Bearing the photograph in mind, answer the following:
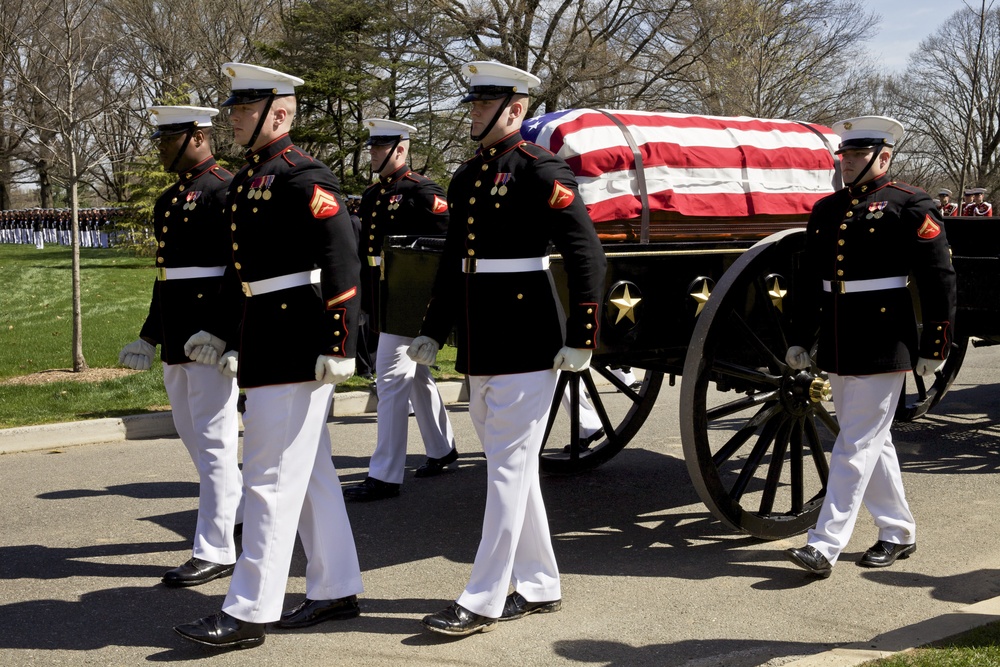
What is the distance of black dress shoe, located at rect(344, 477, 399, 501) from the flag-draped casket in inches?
76.8

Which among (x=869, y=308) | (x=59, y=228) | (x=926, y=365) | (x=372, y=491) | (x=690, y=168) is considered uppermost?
(x=59, y=228)

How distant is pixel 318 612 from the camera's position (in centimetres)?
393

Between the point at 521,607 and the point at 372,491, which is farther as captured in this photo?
the point at 372,491

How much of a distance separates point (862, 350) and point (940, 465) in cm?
240

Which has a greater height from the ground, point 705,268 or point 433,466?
point 705,268

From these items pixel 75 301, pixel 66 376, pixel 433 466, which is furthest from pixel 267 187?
pixel 75 301

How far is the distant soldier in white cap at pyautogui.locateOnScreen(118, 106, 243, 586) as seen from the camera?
4586 mm

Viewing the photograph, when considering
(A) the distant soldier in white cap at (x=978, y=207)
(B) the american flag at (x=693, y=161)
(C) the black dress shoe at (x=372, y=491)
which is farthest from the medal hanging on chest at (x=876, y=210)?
(A) the distant soldier in white cap at (x=978, y=207)

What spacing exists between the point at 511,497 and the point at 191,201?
200cm

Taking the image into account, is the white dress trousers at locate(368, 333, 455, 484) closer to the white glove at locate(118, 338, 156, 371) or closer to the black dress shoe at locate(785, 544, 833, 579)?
the white glove at locate(118, 338, 156, 371)

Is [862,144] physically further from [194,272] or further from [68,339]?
[68,339]

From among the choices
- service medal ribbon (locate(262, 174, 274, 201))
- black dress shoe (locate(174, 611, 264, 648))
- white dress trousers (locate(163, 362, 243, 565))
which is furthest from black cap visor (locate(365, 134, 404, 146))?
black dress shoe (locate(174, 611, 264, 648))

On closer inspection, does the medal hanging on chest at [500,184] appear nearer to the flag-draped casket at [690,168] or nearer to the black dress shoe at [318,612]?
the flag-draped casket at [690,168]

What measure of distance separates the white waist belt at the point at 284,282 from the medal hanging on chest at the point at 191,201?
1.04 metres
